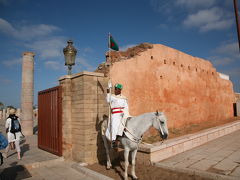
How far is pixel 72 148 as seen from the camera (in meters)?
5.75

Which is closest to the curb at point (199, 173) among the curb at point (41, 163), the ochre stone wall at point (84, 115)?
the ochre stone wall at point (84, 115)

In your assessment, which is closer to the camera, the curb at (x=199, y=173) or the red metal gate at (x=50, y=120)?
the curb at (x=199, y=173)

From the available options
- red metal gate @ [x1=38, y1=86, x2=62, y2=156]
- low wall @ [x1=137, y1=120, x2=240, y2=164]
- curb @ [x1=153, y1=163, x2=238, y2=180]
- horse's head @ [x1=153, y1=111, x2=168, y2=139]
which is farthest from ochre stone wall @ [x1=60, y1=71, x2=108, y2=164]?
horse's head @ [x1=153, y1=111, x2=168, y2=139]

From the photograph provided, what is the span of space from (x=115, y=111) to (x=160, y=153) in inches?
88.7

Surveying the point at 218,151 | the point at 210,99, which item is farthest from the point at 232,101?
the point at 218,151

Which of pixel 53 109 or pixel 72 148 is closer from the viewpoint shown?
pixel 72 148

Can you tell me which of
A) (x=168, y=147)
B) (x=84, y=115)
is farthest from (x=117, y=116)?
(x=168, y=147)

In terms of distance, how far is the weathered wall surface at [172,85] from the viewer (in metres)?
7.85

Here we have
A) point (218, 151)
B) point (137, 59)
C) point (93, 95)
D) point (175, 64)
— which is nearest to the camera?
point (93, 95)

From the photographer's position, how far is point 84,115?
5.34 m

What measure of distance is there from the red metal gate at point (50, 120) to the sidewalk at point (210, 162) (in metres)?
3.41

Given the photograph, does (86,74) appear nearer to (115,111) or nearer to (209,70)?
(115,111)

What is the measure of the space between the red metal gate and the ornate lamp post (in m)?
0.88

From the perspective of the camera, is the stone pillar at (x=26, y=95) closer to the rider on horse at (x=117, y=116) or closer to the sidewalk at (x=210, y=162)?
the rider on horse at (x=117, y=116)
